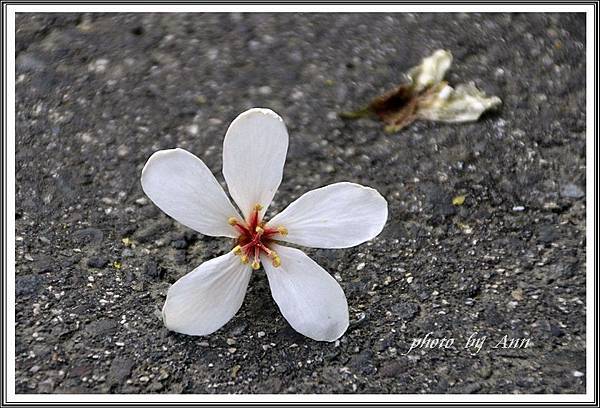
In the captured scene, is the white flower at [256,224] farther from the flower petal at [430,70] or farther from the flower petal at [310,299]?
the flower petal at [430,70]

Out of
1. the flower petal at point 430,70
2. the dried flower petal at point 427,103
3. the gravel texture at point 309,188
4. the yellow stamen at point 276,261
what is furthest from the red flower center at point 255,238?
the flower petal at point 430,70

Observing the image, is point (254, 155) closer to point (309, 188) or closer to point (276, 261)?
point (276, 261)

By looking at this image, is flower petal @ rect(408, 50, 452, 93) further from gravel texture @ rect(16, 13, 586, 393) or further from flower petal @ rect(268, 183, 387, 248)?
flower petal @ rect(268, 183, 387, 248)

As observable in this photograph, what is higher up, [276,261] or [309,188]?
[276,261]

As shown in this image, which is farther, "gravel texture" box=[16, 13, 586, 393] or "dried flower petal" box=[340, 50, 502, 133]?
"dried flower petal" box=[340, 50, 502, 133]

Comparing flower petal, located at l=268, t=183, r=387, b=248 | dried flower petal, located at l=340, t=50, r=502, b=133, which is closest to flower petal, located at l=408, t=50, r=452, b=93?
dried flower petal, located at l=340, t=50, r=502, b=133

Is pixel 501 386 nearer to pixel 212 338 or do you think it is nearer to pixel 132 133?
pixel 212 338

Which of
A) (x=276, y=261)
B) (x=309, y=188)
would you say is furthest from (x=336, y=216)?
(x=309, y=188)
